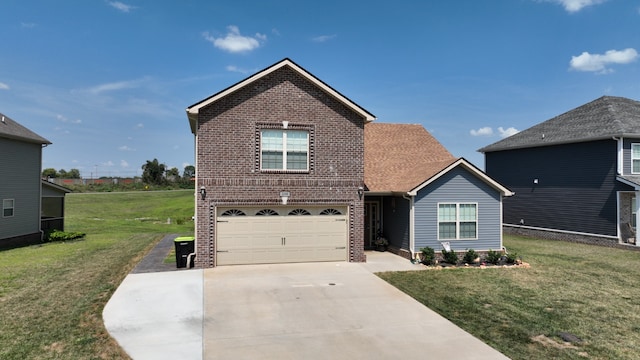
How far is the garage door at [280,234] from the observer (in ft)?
45.0

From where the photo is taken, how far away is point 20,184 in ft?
63.8

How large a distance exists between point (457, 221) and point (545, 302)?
19.1 feet

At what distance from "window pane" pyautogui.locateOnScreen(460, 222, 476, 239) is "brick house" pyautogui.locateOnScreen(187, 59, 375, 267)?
4.22 m

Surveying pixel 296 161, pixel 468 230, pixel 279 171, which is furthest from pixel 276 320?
pixel 468 230

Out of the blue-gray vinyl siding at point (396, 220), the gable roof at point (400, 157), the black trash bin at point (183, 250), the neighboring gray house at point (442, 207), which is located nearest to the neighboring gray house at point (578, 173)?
Result: the gable roof at point (400, 157)

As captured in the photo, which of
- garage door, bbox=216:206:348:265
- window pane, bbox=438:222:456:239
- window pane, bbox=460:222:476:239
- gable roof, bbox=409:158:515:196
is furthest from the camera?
window pane, bbox=460:222:476:239

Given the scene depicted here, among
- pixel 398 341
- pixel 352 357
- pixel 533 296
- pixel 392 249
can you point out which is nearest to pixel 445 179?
pixel 392 249

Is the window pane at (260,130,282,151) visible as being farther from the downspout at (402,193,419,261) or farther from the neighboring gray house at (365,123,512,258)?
the downspout at (402,193,419,261)

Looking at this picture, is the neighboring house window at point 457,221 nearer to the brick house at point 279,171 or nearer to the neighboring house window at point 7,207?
the brick house at point 279,171

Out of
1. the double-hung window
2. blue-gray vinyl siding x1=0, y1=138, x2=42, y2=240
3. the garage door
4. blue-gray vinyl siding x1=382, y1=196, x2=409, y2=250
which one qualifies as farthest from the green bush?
blue-gray vinyl siding x1=382, y1=196, x2=409, y2=250

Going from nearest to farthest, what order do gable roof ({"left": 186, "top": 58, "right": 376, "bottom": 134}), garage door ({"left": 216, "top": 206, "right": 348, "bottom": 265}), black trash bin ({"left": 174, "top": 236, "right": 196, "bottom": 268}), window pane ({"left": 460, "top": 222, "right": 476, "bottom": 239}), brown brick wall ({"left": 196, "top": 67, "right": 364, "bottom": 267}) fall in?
1. black trash bin ({"left": 174, "top": 236, "right": 196, "bottom": 268})
2. gable roof ({"left": 186, "top": 58, "right": 376, "bottom": 134})
3. brown brick wall ({"left": 196, "top": 67, "right": 364, "bottom": 267})
4. garage door ({"left": 216, "top": 206, "right": 348, "bottom": 265})
5. window pane ({"left": 460, "top": 222, "right": 476, "bottom": 239})

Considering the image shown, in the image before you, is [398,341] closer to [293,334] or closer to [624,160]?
[293,334]

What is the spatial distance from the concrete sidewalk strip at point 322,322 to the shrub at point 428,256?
3.03 metres

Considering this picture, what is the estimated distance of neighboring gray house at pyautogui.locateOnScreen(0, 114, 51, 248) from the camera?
1847 cm
